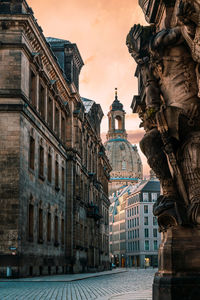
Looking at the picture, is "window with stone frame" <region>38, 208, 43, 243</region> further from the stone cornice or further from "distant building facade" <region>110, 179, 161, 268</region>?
"distant building facade" <region>110, 179, 161, 268</region>

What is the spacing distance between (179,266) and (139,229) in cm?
12823

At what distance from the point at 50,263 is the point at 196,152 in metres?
33.0

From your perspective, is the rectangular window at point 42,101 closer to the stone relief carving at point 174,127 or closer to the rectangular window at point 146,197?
the stone relief carving at point 174,127

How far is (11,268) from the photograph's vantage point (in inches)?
1172

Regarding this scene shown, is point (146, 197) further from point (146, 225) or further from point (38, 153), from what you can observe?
point (38, 153)

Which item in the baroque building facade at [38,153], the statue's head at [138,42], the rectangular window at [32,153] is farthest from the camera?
the rectangular window at [32,153]

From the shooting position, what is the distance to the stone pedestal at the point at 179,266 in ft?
27.5

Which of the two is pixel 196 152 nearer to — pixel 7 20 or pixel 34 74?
pixel 7 20

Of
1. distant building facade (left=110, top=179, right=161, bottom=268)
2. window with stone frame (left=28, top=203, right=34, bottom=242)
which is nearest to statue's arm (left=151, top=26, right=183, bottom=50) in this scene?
window with stone frame (left=28, top=203, right=34, bottom=242)

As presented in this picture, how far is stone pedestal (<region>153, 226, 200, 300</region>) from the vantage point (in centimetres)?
838

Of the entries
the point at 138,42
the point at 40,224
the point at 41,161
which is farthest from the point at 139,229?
the point at 138,42

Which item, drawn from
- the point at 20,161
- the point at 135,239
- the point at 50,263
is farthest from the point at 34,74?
the point at 135,239

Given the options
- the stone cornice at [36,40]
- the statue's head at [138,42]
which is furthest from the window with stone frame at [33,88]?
the statue's head at [138,42]

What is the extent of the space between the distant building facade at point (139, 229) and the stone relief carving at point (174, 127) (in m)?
117
